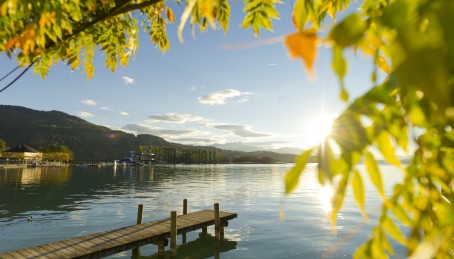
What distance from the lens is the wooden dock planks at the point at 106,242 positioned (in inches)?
477

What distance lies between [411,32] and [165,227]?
1845 centimetres

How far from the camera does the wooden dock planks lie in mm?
12114

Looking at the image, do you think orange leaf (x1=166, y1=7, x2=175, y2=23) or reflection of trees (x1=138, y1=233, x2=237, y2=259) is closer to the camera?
orange leaf (x1=166, y1=7, x2=175, y2=23)

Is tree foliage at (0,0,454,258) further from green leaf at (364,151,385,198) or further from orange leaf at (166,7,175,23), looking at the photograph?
orange leaf at (166,7,175,23)

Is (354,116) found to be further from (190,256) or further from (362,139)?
(190,256)

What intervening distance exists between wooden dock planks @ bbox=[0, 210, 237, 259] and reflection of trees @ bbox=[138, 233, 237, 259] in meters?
2.10

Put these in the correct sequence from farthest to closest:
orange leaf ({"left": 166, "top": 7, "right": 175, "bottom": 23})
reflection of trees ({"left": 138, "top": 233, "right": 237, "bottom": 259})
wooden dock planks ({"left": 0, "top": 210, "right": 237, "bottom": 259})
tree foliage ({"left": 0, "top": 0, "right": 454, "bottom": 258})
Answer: reflection of trees ({"left": 138, "top": 233, "right": 237, "bottom": 259}), wooden dock planks ({"left": 0, "top": 210, "right": 237, "bottom": 259}), orange leaf ({"left": 166, "top": 7, "right": 175, "bottom": 23}), tree foliage ({"left": 0, "top": 0, "right": 454, "bottom": 258})

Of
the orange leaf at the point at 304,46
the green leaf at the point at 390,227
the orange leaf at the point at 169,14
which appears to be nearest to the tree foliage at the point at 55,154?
the orange leaf at the point at 169,14

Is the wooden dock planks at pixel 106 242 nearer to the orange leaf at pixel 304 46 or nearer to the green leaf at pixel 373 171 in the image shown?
the green leaf at pixel 373 171

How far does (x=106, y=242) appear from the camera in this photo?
45.3ft

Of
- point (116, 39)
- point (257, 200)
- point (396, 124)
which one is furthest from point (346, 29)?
point (257, 200)

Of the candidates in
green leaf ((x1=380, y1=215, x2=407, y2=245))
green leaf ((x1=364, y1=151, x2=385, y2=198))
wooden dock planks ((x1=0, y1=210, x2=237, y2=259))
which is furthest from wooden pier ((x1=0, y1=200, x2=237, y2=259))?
green leaf ((x1=364, y1=151, x2=385, y2=198))

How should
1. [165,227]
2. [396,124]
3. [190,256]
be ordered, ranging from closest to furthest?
[396,124]
[165,227]
[190,256]

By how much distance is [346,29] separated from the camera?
70 cm
